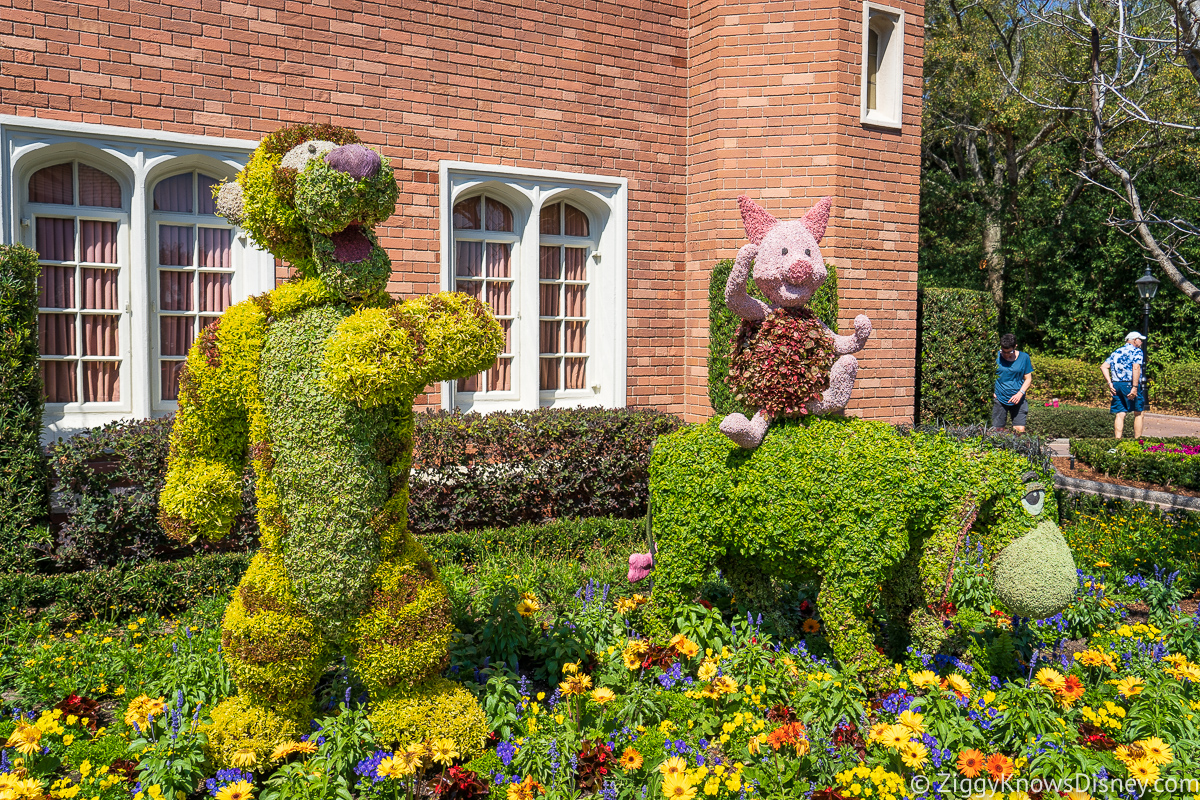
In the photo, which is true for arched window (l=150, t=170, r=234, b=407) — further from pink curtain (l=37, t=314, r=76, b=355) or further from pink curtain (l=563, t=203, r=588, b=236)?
pink curtain (l=563, t=203, r=588, b=236)

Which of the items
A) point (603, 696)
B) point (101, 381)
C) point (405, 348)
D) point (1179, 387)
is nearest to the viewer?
point (405, 348)

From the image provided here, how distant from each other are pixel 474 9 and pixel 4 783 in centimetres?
812

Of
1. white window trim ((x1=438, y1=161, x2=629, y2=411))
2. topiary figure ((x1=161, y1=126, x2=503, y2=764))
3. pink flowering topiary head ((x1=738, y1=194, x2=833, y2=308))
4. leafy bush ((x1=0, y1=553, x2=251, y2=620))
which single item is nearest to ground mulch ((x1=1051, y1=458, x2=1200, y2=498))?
white window trim ((x1=438, y1=161, x2=629, y2=411))

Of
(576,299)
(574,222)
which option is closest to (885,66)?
(574,222)

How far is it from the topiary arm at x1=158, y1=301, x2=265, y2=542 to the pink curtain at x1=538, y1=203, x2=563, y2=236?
254 inches

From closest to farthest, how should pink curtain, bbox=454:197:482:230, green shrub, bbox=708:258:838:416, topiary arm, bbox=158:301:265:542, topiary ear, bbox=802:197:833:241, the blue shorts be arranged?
1. topiary arm, bbox=158:301:265:542
2. topiary ear, bbox=802:197:833:241
3. green shrub, bbox=708:258:838:416
4. pink curtain, bbox=454:197:482:230
5. the blue shorts

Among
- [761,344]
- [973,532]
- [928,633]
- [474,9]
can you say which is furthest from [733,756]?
[474,9]

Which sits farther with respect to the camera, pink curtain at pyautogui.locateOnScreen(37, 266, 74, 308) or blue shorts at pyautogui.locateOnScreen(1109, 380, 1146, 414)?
blue shorts at pyautogui.locateOnScreen(1109, 380, 1146, 414)

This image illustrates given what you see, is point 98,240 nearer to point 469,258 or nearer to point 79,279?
point 79,279

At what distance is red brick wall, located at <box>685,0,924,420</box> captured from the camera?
919cm

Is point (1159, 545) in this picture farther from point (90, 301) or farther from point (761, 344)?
point (90, 301)

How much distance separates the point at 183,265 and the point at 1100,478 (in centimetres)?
1152

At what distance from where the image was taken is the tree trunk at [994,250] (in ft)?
79.3

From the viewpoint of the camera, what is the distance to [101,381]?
25.2ft
